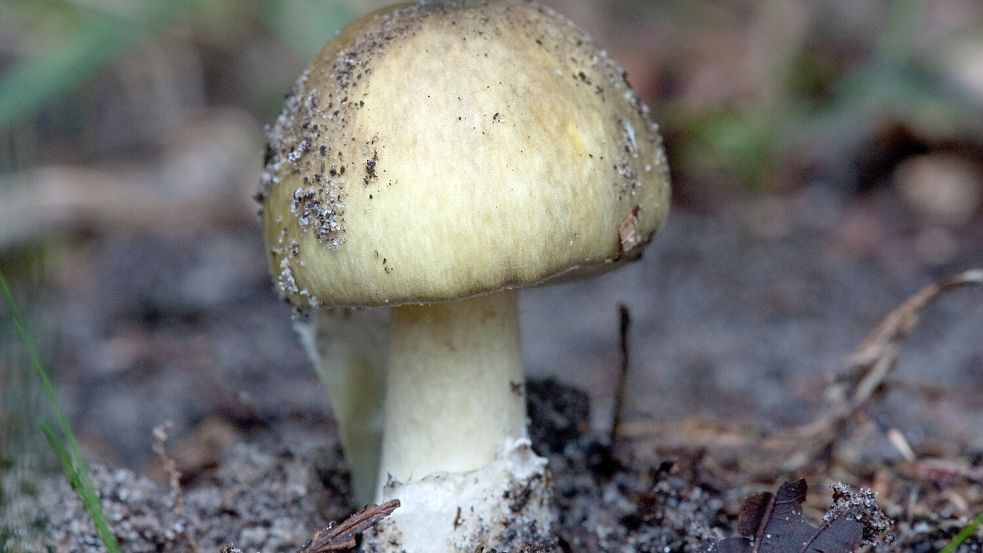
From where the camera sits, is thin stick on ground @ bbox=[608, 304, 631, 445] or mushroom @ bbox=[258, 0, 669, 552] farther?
thin stick on ground @ bbox=[608, 304, 631, 445]

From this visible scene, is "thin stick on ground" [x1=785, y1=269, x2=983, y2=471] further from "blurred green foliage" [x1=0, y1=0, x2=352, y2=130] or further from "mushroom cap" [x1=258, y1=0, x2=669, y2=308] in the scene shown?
"blurred green foliage" [x1=0, y1=0, x2=352, y2=130]

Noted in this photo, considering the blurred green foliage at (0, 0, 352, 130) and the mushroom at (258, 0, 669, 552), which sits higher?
the blurred green foliage at (0, 0, 352, 130)

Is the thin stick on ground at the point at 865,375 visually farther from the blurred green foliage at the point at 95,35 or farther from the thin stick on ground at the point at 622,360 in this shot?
the blurred green foliage at the point at 95,35

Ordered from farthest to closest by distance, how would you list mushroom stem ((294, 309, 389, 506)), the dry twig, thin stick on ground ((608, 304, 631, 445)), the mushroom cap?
mushroom stem ((294, 309, 389, 506))
thin stick on ground ((608, 304, 631, 445))
the dry twig
the mushroom cap

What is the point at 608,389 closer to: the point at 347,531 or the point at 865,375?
the point at 865,375

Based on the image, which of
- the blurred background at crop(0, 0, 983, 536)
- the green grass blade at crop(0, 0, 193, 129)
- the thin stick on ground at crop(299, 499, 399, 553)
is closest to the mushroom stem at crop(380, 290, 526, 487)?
the thin stick on ground at crop(299, 499, 399, 553)

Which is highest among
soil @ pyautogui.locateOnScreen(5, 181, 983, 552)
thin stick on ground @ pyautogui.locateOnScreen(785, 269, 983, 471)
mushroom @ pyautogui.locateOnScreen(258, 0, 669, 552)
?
mushroom @ pyautogui.locateOnScreen(258, 0, 669, 552)

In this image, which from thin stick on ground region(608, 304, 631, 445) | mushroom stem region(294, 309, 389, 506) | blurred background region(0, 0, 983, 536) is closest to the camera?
thin stick on ground region(608, 304, 631, 445)

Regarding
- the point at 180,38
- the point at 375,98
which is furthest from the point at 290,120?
the point at 180,38

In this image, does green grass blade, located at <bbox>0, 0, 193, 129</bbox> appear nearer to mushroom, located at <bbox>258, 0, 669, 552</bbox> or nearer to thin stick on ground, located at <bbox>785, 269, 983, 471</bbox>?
mushroom, located at <bbox>258, 0, 669, 552</bbox>
